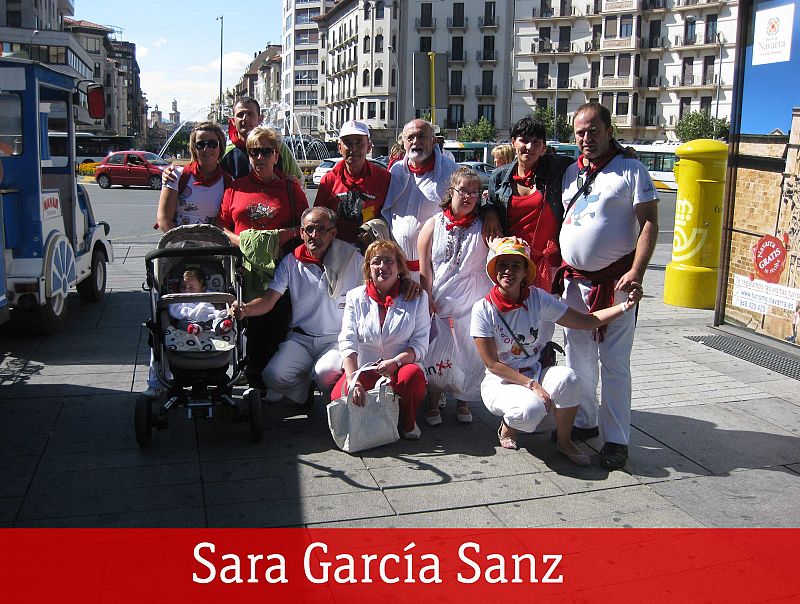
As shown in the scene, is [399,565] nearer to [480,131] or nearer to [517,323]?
[517,323]

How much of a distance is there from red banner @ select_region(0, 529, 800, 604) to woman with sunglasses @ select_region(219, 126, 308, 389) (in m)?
2.07

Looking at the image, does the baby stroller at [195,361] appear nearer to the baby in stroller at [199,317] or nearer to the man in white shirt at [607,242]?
the baby in stroller at [199,317]

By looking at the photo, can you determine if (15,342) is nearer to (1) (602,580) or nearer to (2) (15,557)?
(2) (15,557)

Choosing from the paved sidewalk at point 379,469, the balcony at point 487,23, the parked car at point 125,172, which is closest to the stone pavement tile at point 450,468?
the paved sidewalk at point 379,469

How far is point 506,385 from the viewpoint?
16.5 ft

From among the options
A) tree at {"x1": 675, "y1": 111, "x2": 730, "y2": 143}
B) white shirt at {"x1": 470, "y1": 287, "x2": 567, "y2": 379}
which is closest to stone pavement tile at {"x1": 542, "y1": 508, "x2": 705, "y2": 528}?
white shirt at {"x1": 470, "y1": 287, "x2": 567, "y2": 379}

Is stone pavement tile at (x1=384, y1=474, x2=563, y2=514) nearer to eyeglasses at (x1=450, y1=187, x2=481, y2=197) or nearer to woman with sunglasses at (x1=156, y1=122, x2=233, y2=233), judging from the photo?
eyeglasses at (x1=450, y1=187, x2=481, y2=197)

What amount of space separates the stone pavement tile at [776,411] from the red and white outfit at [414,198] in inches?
103

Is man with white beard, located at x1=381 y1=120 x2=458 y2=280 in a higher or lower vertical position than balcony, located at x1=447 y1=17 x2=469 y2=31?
lower

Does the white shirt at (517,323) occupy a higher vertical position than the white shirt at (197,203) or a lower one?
lower

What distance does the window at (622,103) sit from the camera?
77.6m

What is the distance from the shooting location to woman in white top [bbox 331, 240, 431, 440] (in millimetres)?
5094

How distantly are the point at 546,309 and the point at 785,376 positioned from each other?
308cm

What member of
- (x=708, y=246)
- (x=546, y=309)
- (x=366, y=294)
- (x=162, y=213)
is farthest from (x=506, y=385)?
(x=708, y=246)
